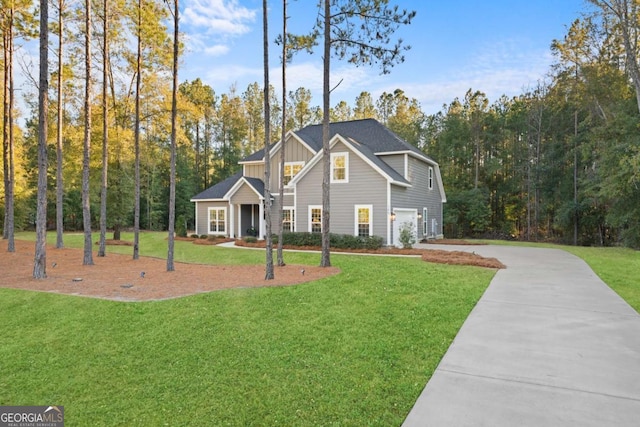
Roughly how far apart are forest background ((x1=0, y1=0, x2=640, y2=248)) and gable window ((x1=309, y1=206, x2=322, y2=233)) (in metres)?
8.69

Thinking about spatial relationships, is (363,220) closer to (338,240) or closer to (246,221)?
(338,240)

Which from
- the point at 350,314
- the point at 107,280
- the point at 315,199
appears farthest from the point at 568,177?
the point at 107,280

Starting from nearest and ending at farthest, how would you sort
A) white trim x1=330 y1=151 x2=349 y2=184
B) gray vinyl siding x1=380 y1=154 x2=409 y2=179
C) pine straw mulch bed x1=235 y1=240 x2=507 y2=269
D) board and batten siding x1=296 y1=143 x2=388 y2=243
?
pine straw mulch bed x1=235 y1=240 x2=507 y2=269 → board and batten siding x1=296 y1=143 x2=388 y2=243 → white trim x1=330 y1=151 x2=349 y2=184 → gray vinyl siding x1=380 y1=154 x2=409 y2=179

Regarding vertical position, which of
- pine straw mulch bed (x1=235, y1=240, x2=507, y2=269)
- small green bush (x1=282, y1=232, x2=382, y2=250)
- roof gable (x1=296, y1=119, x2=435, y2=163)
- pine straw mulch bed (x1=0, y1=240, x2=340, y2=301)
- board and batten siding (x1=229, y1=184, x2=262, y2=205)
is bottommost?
pine straw mulch bed (x1=0, y1=240, x2=340, y2=301)

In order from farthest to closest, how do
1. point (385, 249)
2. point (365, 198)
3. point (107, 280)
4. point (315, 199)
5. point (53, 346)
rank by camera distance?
point (315, 199)
point (365, 198)
point (385, 249)
point (107, 280)
point (53, 346)

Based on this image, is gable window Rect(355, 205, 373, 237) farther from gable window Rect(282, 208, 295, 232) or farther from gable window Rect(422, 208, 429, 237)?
gable window Rect(422, 208, 429, 237)

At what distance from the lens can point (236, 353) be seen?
5105mm

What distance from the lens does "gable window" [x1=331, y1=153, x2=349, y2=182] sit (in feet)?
62.1

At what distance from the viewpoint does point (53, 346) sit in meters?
5.65

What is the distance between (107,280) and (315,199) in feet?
37.9

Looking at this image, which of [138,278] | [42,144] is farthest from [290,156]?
[42,144]

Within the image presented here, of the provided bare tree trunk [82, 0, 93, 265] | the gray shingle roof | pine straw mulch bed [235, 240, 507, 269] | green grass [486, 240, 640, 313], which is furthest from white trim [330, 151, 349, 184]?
bare tree trunk [82, 0, 93, 265]

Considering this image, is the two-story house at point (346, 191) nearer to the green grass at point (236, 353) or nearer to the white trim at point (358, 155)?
the white trim at point (358, 155)

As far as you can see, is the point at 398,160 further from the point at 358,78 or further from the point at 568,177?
the point at 568,177
